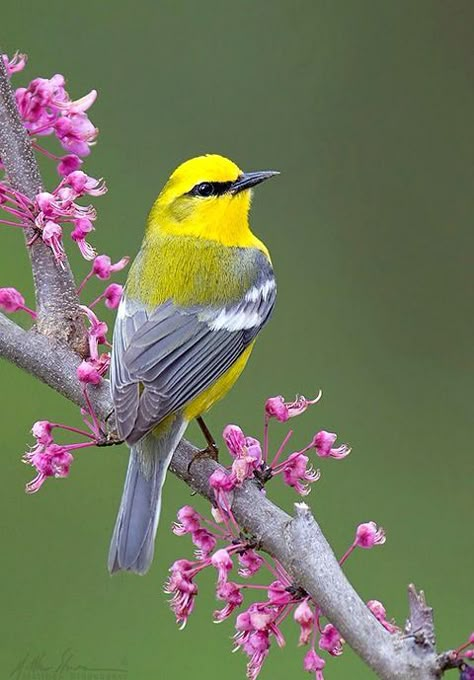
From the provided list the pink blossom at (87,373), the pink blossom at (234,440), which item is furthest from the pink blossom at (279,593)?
the pink blossom at (87,373)

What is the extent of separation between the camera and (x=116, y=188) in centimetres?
512

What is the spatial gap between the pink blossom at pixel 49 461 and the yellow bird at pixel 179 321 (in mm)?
126

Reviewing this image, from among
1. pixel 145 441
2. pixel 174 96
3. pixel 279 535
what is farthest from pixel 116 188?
pixel 279 535

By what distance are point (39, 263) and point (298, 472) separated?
66 centimetres

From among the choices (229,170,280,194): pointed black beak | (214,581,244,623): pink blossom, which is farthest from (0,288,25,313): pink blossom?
(229,170,280,194): pointed black beak

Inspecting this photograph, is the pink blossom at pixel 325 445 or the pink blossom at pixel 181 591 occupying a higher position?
the pink blossom at pixel 325 445

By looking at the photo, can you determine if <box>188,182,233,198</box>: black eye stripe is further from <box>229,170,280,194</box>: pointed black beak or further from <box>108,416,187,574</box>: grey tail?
<box>108,416,187,574</box>: grey tail

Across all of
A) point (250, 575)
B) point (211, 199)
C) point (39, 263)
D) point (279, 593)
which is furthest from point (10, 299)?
point (211, 199)

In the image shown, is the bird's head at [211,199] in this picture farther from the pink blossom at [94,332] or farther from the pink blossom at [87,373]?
the pink blossom at [87,373]

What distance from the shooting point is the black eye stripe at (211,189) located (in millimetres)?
3420

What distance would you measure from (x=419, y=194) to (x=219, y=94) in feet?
3.22

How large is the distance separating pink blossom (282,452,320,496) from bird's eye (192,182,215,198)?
1.22 metres

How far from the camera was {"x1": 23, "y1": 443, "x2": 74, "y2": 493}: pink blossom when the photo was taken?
7.79ft

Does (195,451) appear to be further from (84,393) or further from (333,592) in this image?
(333,592)
